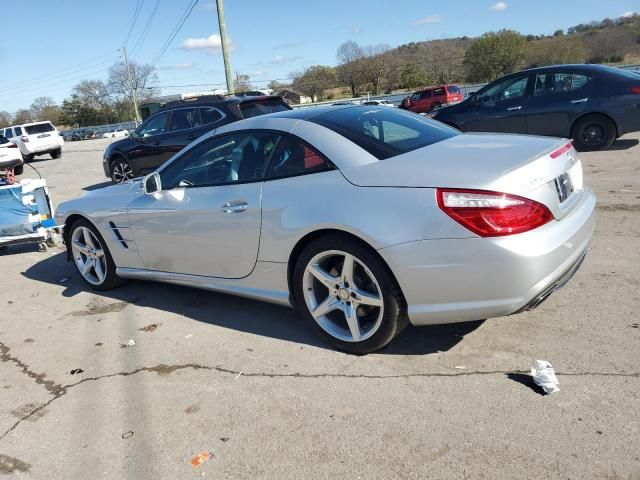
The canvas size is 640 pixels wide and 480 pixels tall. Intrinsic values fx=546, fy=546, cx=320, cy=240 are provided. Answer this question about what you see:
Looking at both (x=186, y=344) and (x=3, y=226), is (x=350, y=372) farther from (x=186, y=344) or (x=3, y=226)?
(x=3, y=226)

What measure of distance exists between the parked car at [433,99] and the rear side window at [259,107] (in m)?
25.2

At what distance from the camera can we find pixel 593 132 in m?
9.40

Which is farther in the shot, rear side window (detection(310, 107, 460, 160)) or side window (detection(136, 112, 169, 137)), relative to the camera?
side window (detection(136, 112, 169, 137))

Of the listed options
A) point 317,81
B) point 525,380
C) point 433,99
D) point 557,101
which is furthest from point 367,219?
point 317,81

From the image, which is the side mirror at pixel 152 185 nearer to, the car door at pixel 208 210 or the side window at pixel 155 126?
the car door at pixel 208 210

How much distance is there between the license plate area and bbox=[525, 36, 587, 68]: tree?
51469 mm

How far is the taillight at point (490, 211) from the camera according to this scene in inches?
109

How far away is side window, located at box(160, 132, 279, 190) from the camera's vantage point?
377 centimetres

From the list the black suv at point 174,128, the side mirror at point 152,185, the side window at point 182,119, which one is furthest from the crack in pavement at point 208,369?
the side window at point 182,119

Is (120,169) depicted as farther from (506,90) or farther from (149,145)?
(506,90)

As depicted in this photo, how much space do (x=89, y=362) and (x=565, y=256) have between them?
123 inches

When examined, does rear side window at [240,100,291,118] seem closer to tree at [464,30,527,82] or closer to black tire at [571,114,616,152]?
black tire at [571,114,616,152]

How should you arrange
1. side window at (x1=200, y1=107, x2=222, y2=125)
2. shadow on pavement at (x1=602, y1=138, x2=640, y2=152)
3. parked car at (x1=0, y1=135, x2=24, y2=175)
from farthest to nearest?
1. parked car at (x1=0, y1=135, x2=24, y2=175)
2. side window at (x1=200, y1=107, x2=222, y2=125)
3. shadow on pavement at (x1=602, y1=138, x2=640, y2=152)

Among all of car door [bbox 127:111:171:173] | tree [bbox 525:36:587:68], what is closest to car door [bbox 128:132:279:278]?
car door [bbox 127:111:171:173]
